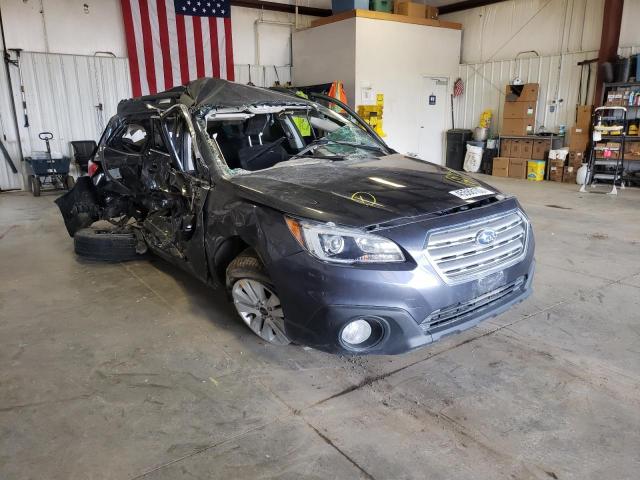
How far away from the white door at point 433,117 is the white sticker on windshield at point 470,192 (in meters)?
9.48

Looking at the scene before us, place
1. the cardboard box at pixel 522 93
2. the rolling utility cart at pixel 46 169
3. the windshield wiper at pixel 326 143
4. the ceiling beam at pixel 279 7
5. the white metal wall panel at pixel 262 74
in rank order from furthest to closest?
the white metal wall panel at pixel 262 74, the ceiling beam at pixel 279 7, the cardboard box at pixel 522 93, the rolling utility cart at pixel 46 169, the windshield wiper at pixel 326 143

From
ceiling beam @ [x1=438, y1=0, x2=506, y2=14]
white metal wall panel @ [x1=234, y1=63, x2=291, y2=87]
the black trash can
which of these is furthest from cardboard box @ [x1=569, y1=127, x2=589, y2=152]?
white metal wall panel @ [x1=234, y1=63, x2=291, y2=87]

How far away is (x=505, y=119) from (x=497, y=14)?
2577 millimetres

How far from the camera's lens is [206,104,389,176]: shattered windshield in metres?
3.47

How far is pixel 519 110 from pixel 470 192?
356 inches

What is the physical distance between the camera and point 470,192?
271cm

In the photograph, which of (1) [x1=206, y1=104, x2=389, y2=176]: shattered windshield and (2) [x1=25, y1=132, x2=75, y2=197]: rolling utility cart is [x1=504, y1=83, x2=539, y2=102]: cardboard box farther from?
(2) [x1=25, y1=132, x2=75, y2=197]: rolling utility cart

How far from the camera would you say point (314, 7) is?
478 inches

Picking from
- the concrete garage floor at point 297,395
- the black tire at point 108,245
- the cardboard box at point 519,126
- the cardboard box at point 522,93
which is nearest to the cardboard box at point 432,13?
the cardboard box at point 522,93

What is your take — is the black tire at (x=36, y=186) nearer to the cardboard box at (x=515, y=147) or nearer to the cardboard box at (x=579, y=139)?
the cardboard box at (x=515, y=147)

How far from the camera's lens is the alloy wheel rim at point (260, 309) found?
2699 mm

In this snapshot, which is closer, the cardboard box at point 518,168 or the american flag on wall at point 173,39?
the american flag on wall at point 173,39

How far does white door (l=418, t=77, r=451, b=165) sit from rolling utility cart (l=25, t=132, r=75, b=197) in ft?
25.4

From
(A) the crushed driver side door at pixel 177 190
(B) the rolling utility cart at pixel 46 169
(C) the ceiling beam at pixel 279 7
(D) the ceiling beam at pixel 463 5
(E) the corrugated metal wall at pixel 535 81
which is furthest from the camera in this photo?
(D) the ceiling beam at pixel 463 5
